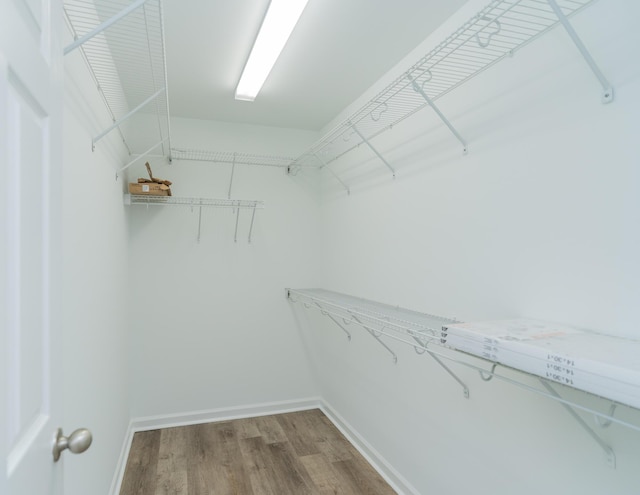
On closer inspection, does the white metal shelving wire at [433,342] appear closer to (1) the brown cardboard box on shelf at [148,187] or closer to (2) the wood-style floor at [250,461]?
(2) the wood-style floor at [250,461]

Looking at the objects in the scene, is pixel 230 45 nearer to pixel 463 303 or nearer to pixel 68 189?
pixel 68 189

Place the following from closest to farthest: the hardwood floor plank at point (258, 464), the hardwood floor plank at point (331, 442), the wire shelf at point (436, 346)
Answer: the wire shelf at point (436, 346)
the hardwood floor plank at point (258, 464)
the hardwood floor plank at point (331, 442)

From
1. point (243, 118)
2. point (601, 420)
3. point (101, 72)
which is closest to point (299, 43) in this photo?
point (101, 72)

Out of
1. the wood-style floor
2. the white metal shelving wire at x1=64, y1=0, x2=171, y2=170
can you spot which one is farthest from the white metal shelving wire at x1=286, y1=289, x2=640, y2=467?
the white metal shelving wire at x1=64, y1=0, x2=171, y2=170

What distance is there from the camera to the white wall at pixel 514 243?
3.91 feet

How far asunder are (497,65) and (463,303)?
101cm

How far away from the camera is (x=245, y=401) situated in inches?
132

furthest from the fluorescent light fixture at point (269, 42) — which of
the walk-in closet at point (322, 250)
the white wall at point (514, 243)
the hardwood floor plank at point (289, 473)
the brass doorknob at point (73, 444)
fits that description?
the hardwood floor plank at point (289, 473)

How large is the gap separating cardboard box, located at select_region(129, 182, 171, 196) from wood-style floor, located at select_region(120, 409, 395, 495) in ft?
5.74

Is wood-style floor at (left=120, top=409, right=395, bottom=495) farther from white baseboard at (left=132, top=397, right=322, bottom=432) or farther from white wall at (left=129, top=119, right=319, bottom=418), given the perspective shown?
white wall at (left=129, top=119, right=319, bottom=418)

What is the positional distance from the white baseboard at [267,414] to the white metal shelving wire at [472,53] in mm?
1781

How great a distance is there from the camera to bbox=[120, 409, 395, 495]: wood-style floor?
2.33 metres

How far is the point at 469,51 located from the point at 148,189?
6.94 feet

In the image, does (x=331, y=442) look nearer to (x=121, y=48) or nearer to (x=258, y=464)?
(x=258, y=464)
